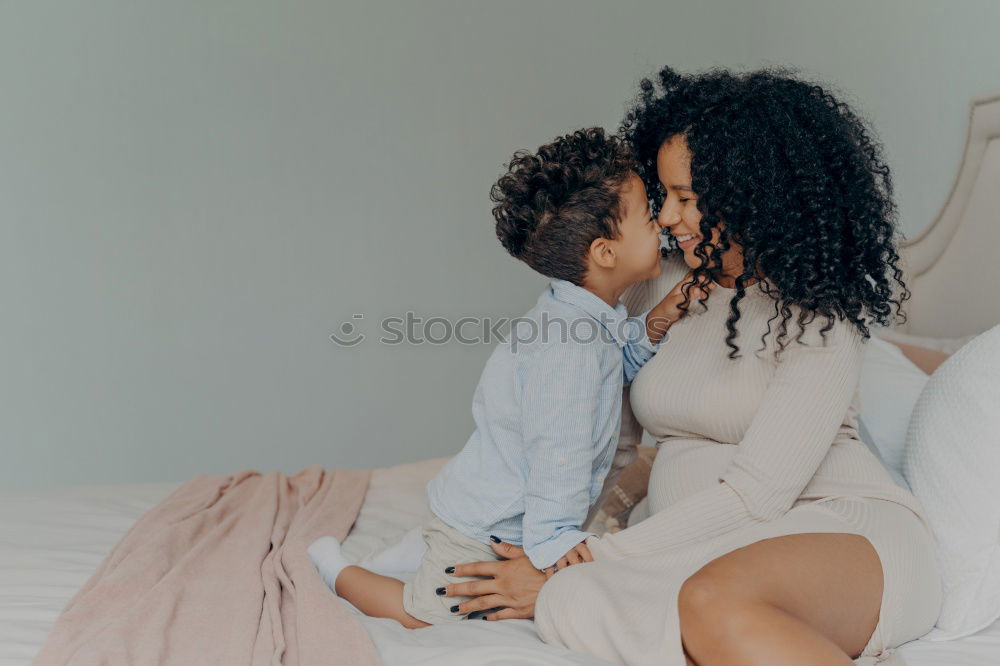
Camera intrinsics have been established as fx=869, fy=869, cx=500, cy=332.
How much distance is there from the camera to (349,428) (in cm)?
354

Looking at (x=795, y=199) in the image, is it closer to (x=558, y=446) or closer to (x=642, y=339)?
(x=642, y=339)

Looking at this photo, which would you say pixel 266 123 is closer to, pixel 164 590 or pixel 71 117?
pixel 71 117

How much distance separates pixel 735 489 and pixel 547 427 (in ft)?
1.02

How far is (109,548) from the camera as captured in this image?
1.69m

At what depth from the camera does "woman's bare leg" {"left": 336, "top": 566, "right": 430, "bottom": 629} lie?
1.46 metres

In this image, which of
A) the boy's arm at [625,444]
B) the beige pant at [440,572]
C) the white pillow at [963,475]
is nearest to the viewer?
the white pillow at [963,475]

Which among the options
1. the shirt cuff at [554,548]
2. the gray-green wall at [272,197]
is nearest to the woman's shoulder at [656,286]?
the shirt cuff at [554,548]

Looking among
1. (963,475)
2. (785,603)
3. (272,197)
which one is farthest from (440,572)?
(272,197)

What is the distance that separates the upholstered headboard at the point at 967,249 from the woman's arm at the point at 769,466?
→ 0.99 metres

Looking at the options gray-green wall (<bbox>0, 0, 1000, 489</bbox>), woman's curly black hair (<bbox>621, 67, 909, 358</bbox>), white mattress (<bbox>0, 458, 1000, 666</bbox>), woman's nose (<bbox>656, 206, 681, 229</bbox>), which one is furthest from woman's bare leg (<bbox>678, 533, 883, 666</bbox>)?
gray-green wall (<bbox>0, 0, 1000, 489</bbox>)

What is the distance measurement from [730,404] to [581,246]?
0.39 metres

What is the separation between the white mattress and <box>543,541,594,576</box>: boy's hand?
10 centimetres

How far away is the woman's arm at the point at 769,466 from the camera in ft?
4.43

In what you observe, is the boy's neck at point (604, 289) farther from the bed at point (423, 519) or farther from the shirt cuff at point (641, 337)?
the bed at point (423, 519)
